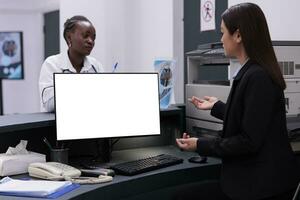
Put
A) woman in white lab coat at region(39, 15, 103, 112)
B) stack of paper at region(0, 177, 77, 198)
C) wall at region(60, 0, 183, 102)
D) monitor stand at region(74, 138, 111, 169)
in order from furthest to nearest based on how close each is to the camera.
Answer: wall at region(60, 0, 183, 102), woman in white lab coat at region(39, 15, 103, 112), monitor stand at region(74, 138, 111, 169), stack of paper at region(0, 177, 77, 198)

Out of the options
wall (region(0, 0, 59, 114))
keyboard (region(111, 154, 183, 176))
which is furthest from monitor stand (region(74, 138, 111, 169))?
wall (region(0, 0, 59, 114))

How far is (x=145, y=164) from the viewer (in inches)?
80.3

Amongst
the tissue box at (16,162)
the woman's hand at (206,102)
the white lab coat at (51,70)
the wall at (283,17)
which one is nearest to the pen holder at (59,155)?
the tissue box at (16,162)

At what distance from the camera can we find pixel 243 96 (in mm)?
1644

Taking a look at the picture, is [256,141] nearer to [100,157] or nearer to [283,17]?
[100,157]

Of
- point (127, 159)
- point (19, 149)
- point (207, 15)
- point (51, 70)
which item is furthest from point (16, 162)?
point (207, 15)

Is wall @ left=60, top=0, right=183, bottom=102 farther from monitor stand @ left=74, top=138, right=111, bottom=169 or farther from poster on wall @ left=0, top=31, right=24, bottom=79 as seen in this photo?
poster on wall @ left=0, top=31, right=24, bottom=79

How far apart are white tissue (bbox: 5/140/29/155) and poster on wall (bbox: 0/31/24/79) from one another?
208 inches

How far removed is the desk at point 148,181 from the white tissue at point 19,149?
1.31ft

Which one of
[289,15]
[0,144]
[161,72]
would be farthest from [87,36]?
[289,15]

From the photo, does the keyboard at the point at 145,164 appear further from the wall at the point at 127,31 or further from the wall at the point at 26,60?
the wall at the point at 26,60

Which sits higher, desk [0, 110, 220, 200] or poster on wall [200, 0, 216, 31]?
poster on wall [200, 0, 216, 31]

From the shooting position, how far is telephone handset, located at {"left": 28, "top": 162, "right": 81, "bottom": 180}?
177cm

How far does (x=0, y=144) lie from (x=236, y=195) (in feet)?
3.45
